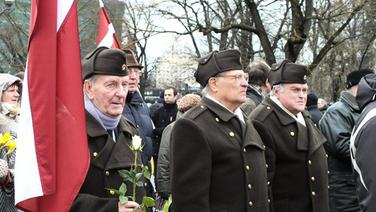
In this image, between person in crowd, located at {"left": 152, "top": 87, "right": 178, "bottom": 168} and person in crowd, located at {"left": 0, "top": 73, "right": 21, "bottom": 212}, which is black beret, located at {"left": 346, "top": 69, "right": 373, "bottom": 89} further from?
person in crowd, located at {"left": 152, "top": 87, "right": 178, "bottom": 168}

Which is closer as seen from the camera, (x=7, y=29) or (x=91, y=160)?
(x=91, y=160)

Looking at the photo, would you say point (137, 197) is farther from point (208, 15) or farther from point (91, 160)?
point (208, 15)

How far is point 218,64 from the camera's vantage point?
15.3 ft

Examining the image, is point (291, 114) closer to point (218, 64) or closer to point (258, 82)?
point (218, 64)

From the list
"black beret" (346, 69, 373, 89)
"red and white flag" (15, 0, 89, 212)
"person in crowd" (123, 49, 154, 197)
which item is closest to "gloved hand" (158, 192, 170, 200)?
"person in crowd" (123, 49, 154, 197)

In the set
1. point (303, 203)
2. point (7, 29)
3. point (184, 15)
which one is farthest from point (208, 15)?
point (303, 203)

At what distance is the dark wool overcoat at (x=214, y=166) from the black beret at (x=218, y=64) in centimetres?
28

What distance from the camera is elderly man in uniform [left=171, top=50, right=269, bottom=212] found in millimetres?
4266

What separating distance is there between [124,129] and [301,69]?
2.03 m

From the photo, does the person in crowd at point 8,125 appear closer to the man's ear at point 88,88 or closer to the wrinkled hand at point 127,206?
the man's ear at point 88,88

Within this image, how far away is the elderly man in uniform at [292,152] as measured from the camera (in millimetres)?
5098

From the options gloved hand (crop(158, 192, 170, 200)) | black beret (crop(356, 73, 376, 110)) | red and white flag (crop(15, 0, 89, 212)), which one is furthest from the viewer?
gloved hand (crop(158, 192, 170, 200))

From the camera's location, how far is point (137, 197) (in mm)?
3936

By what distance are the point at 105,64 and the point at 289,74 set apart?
205cm
